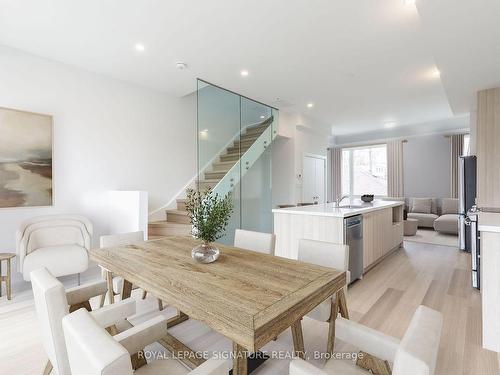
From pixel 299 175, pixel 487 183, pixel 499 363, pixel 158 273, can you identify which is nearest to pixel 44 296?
pixel 158 273

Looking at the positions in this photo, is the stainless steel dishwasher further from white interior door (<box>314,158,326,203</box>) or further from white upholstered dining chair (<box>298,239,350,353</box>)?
white interior door (<box>314,158,326,203</box>)

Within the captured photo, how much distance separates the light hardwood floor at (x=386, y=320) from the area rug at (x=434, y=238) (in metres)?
1.87

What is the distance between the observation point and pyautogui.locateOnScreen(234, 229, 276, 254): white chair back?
7.29ft

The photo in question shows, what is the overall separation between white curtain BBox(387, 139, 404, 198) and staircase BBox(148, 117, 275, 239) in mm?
5195

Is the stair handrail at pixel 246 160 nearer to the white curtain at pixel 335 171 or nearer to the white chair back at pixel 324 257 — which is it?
the white chair back at pixel 324 257

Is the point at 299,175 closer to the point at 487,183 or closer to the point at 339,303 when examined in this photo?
the point at 487,183

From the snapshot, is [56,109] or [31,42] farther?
[56,109]

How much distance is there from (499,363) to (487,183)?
8.79 feet

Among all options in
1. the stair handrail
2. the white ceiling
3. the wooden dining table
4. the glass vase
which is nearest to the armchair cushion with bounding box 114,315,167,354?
the wooden dining table

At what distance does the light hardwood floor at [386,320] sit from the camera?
1878 mm

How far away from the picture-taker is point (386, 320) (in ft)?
8.00

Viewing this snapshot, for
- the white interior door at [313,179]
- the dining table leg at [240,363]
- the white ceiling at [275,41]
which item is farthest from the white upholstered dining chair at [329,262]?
the white interior door at [313,179]

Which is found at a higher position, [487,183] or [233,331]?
[487,183]

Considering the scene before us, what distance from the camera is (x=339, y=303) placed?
5.76 ft
